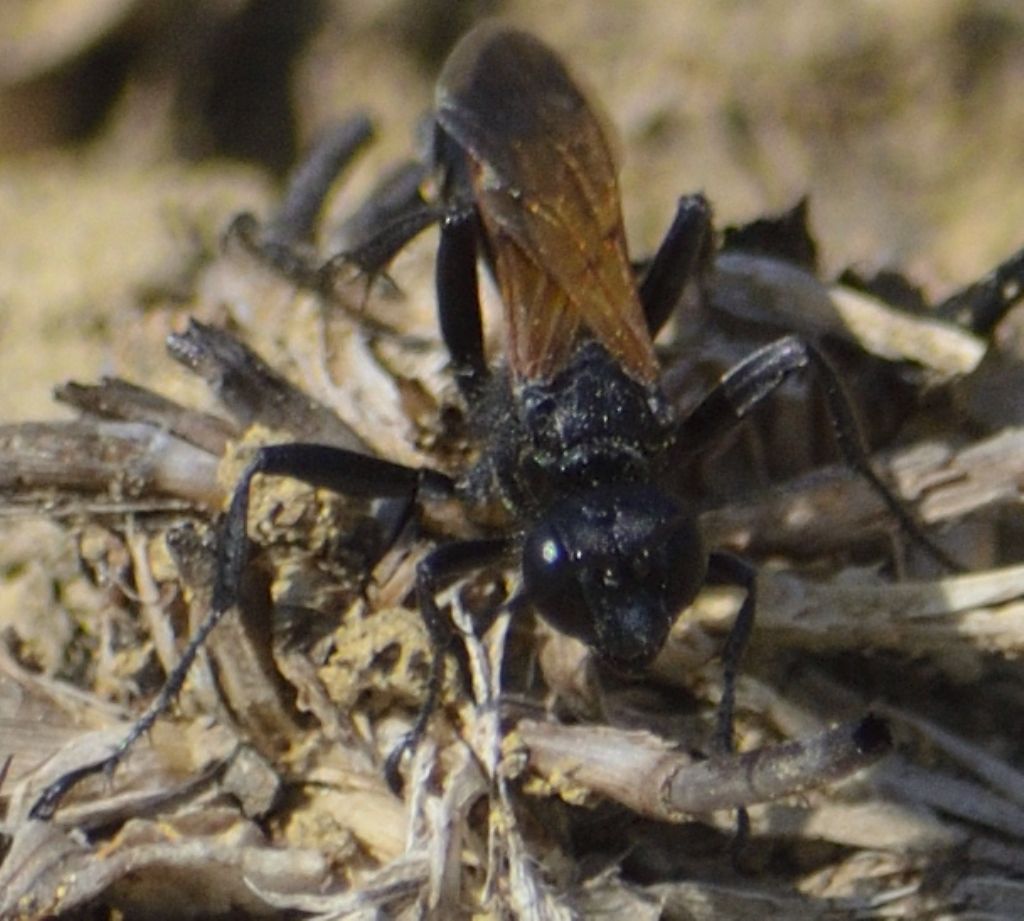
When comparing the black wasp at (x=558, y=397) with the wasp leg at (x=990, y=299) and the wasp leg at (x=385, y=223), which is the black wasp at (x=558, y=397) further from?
the wasp leg at (x=990, y=299)

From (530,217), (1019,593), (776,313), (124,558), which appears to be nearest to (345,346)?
(530,217)

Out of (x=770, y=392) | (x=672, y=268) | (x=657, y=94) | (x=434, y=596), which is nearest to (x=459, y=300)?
(x=672, y=268)

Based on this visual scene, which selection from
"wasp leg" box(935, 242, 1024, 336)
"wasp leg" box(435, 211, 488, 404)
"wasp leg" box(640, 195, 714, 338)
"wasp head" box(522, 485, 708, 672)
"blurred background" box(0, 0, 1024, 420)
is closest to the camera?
"wasp head" box(522, 485, 708, 672)

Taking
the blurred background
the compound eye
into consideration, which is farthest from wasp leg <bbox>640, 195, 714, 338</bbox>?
the blurred background

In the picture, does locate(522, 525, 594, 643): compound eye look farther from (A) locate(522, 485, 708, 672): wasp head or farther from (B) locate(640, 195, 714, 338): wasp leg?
(B) locate(640, 195, 714, 338): wasp leg

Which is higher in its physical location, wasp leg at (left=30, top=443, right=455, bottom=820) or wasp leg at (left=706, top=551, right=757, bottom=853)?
wasp leg at (left=30, top=443, right=455, bottom=820)

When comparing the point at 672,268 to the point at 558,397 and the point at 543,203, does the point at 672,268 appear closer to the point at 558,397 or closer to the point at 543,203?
the point at 543,203
